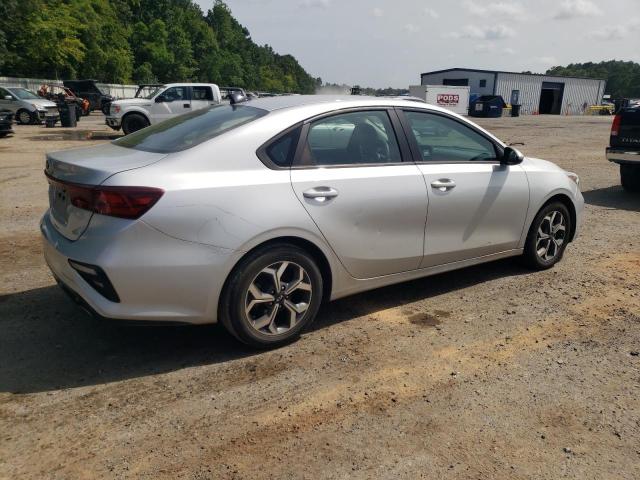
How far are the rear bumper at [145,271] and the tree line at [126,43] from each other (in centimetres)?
848

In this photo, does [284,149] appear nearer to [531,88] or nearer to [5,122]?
[5,122]

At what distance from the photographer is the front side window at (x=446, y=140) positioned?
4113 millimetres

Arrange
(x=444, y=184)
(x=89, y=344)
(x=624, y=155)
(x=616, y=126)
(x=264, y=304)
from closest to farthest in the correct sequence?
(x=264, y=304) < (x=89, y=344) < (x=444, y=184) < (x=624, y=155) < (x=616, y=126)


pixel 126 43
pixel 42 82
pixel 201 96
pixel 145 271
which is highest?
pixel 126 43

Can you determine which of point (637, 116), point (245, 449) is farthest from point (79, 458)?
point (637, 116)

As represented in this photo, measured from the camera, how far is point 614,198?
9.04 meters

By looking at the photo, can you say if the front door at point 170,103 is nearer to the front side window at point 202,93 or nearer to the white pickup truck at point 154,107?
the white pickup truck at point 154,107

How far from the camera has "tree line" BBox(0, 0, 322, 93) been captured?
4272cm

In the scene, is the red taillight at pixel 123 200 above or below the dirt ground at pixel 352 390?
above

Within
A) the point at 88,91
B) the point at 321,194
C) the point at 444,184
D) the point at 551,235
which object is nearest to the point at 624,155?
the point at 551,235

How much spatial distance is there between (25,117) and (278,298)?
2363 cm

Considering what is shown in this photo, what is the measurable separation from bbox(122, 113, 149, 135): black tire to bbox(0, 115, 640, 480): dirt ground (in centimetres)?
1377

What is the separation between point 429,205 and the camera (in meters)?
3.98

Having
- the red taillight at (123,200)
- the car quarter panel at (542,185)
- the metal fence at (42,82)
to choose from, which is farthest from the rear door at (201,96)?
the metal fence at (42,82)
